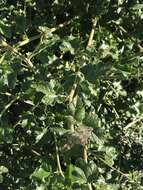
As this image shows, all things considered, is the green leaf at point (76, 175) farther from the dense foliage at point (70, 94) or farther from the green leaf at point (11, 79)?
the green leaf at point (11, 79)

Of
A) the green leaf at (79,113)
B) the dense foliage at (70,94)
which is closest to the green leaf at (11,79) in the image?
the dense foliage at (70,94)

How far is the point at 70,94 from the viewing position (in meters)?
1.33

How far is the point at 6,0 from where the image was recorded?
179cm

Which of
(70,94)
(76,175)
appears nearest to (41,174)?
(76,175)

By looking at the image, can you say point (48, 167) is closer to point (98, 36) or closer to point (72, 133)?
point (72, 133)

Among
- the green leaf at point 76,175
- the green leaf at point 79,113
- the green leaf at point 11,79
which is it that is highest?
the green leaf at point 11,79

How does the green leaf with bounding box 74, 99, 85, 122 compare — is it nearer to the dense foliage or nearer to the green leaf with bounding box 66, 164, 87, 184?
the dense foliage

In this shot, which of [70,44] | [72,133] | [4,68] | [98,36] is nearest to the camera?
[72,133]

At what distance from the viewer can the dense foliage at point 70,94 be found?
1270mm

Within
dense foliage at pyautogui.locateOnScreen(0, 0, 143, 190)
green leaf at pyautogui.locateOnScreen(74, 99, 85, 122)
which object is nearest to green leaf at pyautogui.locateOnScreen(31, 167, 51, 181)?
dense foliage at pyautogui.locateOnScreen(0, 0, 143, 190)

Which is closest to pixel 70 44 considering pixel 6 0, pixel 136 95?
pixel 6 0

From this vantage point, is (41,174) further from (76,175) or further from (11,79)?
(11,79)

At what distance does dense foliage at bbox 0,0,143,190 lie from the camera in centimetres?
127

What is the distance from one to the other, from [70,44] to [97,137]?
299 millimetres
